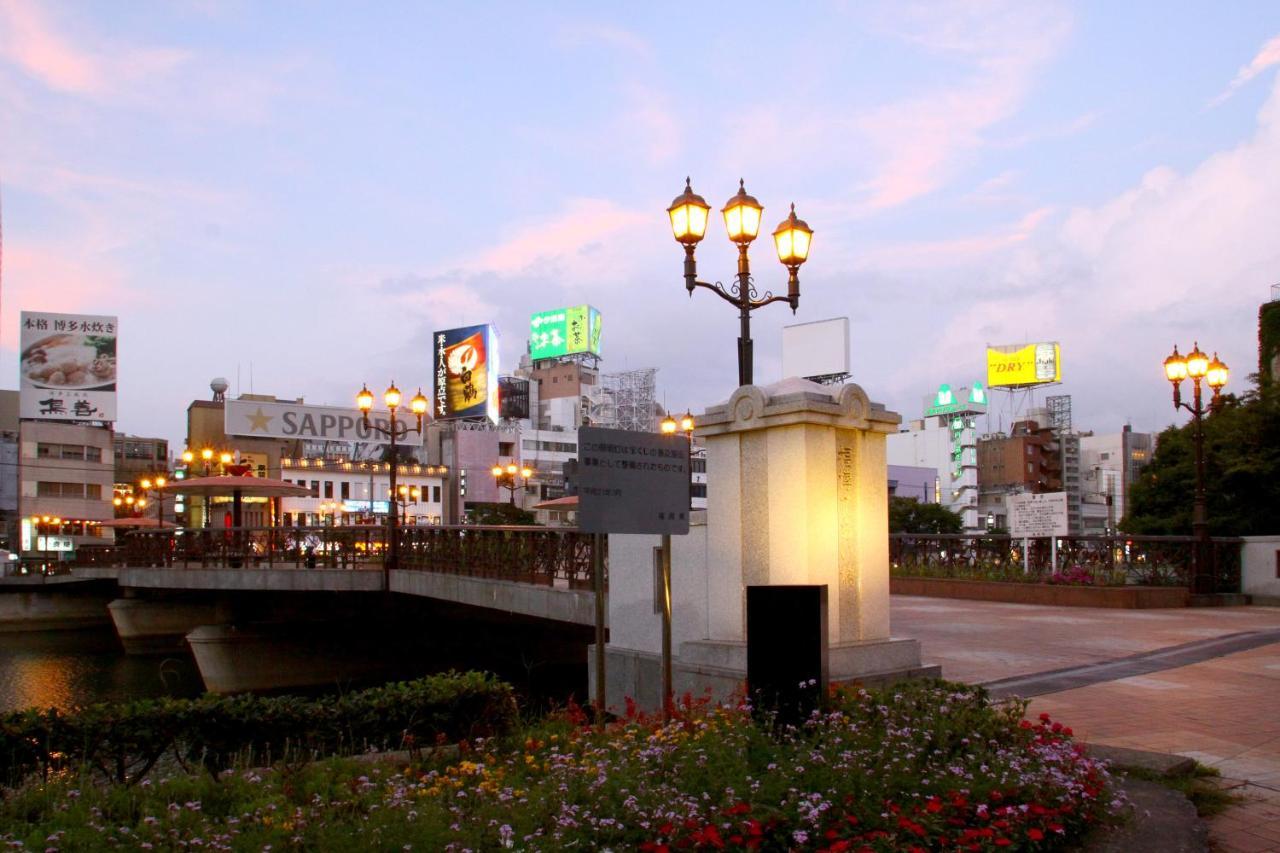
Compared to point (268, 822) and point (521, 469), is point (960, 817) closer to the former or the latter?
point (268, 822)

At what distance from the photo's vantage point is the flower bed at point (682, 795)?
14.5 feet

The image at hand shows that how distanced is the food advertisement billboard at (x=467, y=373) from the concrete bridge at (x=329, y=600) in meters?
44.9

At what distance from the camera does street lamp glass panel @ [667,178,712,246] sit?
12383 mm

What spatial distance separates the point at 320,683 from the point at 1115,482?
13803 centimetres

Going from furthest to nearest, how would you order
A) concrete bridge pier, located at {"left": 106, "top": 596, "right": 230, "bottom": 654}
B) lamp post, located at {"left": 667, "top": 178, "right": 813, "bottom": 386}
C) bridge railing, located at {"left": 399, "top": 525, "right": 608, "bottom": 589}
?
1. concrete bridge pier, located at {"left": 106, "top": 596, "right": 230, "bottom": 654}
2. bridge railing, located at {"left": 399, "top": 525, "right": 608, "bottom": 589}
3. lamp post, located at {"left": 667, "top": 178, "right": 813, "bottom": 386}

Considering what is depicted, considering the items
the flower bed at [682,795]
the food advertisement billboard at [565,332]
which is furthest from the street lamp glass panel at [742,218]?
the food advertisement billboard at [565,332]

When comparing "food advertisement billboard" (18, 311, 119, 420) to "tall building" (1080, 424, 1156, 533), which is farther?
"tall building" (1080, 424, 1156, 533)

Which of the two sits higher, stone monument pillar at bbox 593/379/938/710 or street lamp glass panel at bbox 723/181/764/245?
street lamp glass panel at bbox 723/181/764/245

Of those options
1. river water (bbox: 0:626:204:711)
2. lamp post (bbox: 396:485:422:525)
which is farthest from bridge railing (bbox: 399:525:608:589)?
lamp post (bbox: 396:485:422:525)

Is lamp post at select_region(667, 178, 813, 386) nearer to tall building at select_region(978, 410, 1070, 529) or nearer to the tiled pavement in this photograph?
the tiled pavement

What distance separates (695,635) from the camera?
930 centimetres

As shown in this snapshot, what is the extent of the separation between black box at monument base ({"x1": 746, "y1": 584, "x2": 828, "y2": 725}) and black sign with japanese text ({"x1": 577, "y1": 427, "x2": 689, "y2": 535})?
843mm

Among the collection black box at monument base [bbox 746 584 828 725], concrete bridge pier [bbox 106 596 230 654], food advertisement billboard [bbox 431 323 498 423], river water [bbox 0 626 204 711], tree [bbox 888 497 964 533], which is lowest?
river water [bbox 0 626 204 711]

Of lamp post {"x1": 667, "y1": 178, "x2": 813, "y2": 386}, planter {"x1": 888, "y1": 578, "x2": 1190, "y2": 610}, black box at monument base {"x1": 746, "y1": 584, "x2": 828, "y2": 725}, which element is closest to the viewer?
black box at monument base {"x1": 746, "y1": 584, "x2": 828, "y2": 725}
